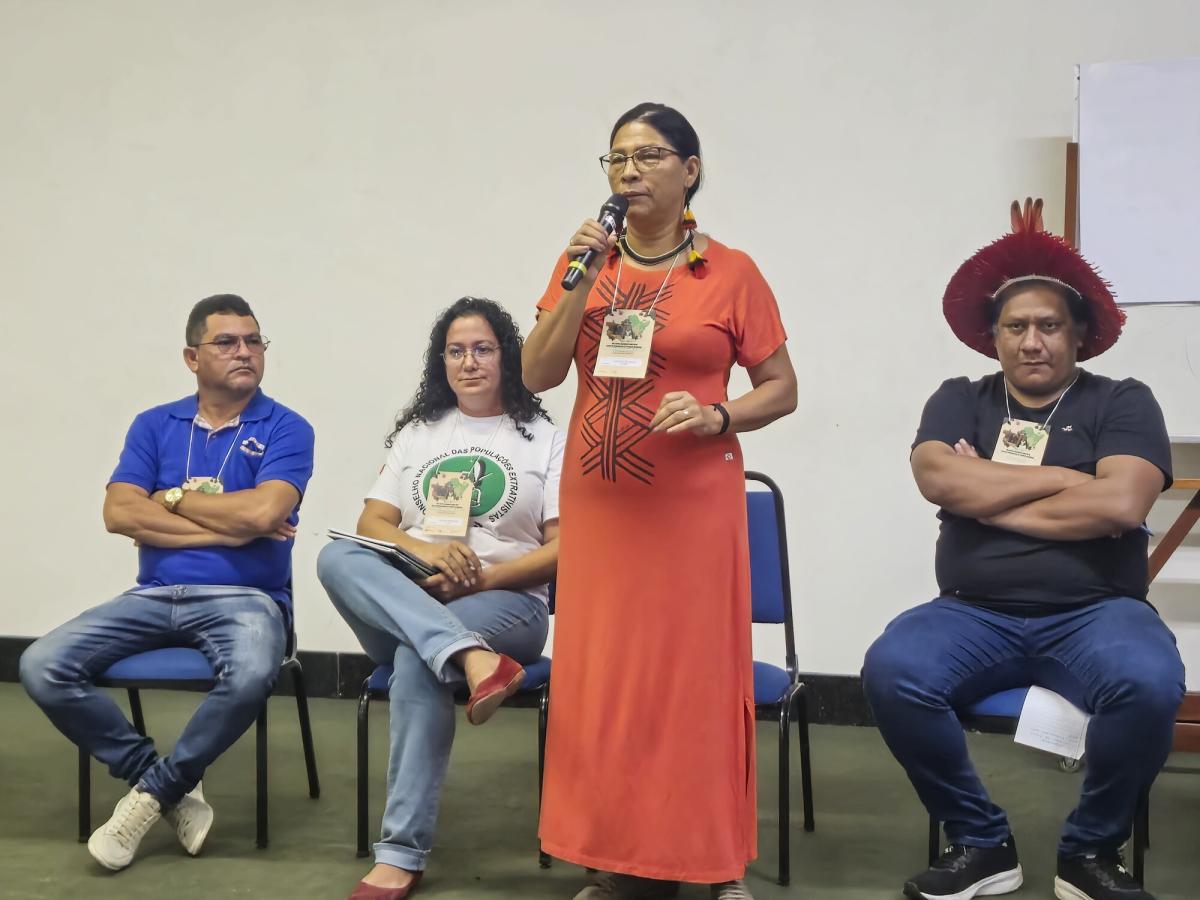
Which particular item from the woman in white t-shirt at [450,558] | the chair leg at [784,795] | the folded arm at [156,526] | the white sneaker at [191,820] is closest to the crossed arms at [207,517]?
the folded arm at [156,526]

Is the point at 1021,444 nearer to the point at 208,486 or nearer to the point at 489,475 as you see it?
the point at 489,475

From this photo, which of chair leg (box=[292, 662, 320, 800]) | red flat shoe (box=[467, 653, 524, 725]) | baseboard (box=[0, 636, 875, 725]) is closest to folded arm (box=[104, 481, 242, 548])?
chair leg (box=[292, 662, 320, 800])

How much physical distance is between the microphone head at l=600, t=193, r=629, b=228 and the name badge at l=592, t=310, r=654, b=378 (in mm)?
174

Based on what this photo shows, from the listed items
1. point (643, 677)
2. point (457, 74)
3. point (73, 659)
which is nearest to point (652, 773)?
point (643, 677)

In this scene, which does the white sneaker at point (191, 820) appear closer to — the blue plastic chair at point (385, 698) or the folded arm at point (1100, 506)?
the blue plastic chair at point (385, 698)

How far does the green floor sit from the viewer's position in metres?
2.51

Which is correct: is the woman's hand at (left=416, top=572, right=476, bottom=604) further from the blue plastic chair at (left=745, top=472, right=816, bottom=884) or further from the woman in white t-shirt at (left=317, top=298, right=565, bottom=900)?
the blue plastic chair at (left=745, top=472, right=816, bottom=884)

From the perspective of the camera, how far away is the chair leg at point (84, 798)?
9.20ft

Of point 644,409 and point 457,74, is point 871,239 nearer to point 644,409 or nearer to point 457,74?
point 457,74

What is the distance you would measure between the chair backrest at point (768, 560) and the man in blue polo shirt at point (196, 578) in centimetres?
111

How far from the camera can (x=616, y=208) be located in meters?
2.15

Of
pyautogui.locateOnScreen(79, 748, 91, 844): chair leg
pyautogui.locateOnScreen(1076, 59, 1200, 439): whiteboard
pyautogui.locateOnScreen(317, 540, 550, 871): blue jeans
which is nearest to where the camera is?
pyautogui.locateOnScreen(317, 540, 550, 871): blue jeans

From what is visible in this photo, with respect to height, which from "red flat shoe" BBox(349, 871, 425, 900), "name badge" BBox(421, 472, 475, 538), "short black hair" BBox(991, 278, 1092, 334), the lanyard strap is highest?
"short black hair" BBox(991, 278, 1092, 334)

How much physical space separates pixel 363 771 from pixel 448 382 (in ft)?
3.08
